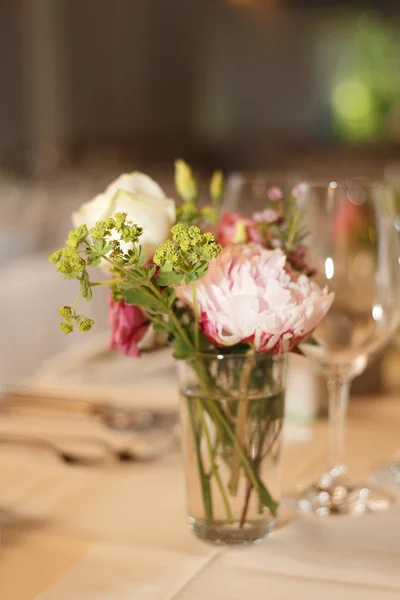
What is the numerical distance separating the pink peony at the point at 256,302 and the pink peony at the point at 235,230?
0.08 metres

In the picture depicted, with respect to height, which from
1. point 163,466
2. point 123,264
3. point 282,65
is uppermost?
point 282,65

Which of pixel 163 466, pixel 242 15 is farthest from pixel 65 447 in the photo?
pixel 242 15

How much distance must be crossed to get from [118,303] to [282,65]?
6.98 m

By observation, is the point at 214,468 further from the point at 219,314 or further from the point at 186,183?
the point at 186,183

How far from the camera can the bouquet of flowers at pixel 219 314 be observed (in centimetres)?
59

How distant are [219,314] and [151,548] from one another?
0.69 feet

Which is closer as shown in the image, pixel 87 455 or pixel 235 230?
pixel 235 230

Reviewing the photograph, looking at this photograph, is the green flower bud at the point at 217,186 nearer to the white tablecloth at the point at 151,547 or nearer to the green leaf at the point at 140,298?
the green leaf at the point at 140,298

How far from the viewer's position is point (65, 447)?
3.08 ft

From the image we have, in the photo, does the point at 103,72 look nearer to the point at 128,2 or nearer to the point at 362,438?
the point at 128,2

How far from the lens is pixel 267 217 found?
717mm

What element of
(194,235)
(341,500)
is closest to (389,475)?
(341,500)

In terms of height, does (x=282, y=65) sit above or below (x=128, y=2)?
below

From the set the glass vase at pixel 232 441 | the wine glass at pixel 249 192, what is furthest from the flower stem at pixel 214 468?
the wine glass at pixel 249 192
